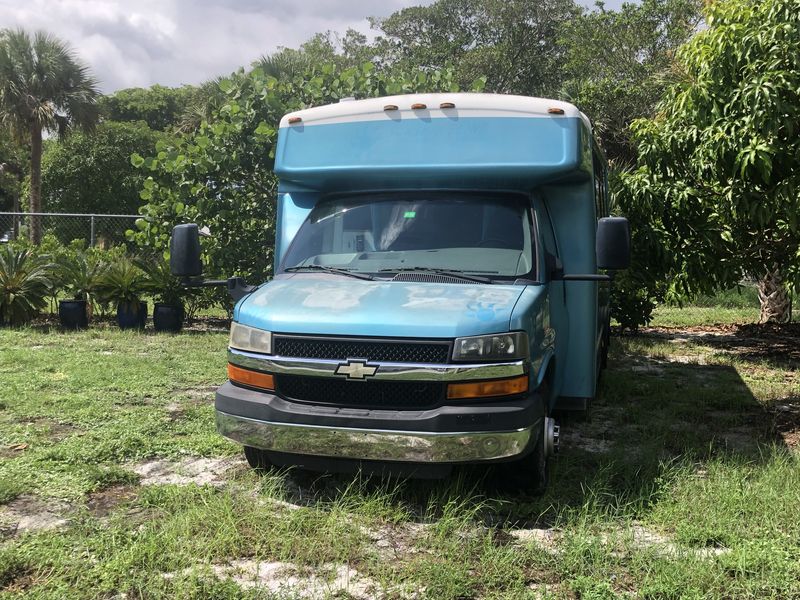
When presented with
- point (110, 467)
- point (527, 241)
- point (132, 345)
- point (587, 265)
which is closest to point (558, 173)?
point (527, 241)

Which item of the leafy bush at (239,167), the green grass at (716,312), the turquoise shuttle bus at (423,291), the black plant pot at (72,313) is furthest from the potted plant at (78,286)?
the green grass at (716,312)

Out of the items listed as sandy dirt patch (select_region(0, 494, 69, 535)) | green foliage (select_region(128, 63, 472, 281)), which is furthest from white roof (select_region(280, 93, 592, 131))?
green foliage (select_region(128, 63, 472, 281))

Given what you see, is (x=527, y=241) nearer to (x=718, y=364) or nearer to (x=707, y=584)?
(x=707, y=584)

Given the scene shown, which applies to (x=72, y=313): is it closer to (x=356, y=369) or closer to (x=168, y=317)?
(x=168, y=317)

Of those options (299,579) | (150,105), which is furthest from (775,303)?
(150,105)

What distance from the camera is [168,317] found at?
1231 cm

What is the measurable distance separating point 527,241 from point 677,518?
195 centimetres

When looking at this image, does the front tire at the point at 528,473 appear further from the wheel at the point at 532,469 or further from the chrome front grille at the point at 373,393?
the chrome front grille at the point at 373,393

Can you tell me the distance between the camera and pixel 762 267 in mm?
10492

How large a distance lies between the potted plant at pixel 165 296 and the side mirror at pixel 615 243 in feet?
28.1

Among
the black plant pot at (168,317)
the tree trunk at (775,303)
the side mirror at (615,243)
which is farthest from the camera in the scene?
the tree trunk at (775,303)

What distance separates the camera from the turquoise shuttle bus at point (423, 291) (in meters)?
4.27

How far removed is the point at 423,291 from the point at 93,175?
33.1m

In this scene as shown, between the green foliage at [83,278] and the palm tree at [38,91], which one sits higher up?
the palm tree at [38,91]
